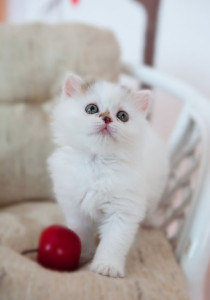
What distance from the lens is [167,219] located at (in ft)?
4.12

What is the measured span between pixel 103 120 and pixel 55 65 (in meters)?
0.63

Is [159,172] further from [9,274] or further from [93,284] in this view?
[9,274]

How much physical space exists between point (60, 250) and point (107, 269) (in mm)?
129

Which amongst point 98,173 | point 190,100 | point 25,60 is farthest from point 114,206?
point 25,60

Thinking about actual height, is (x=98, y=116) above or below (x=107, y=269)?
above

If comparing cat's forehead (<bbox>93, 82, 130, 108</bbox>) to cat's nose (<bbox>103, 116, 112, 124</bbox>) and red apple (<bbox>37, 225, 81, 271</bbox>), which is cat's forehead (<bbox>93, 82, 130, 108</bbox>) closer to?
cat's nose (<bbox>103, 116, 112, 124</bbox>)

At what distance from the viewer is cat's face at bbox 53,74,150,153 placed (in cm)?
78

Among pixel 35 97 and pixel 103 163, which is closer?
pixel 103 163

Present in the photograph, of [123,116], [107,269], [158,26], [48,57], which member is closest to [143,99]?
[123,116]

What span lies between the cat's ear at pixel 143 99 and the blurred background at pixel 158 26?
27.5 inches

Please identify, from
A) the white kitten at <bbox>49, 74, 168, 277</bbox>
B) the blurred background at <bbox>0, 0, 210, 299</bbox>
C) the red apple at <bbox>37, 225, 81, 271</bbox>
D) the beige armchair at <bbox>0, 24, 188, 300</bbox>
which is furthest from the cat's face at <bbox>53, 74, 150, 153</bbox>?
the blurred background at <bbox>0, 0, 210, 299</bbox>

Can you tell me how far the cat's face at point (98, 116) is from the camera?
30.6 inches

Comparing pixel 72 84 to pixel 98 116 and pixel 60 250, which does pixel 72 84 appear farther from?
pixel 60 250

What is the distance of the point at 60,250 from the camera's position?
0.85 metres
